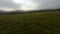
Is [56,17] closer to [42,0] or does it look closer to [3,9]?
[42,0]

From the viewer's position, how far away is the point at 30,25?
1.63 feet

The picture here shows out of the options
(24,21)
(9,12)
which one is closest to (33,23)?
(24,21)

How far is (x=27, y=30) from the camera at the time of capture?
0.47 meters

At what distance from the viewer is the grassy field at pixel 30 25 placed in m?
0.47

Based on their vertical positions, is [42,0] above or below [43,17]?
above

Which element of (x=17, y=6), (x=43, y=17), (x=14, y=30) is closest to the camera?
(x=14, y=30)

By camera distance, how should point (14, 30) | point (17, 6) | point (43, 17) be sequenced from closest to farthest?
1. point (14, 30)
2. point (43, 17)
3. point (17, 6)

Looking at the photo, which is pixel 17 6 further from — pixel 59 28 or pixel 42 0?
pixel 59 28

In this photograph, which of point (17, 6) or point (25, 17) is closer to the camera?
point (25, 17)

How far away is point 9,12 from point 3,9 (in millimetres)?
48

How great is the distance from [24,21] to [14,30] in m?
0.08

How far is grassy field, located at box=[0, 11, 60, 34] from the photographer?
0.47 m

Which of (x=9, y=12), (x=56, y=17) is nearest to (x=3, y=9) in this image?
(x=9, y=12)

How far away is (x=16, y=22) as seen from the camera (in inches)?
20.2
